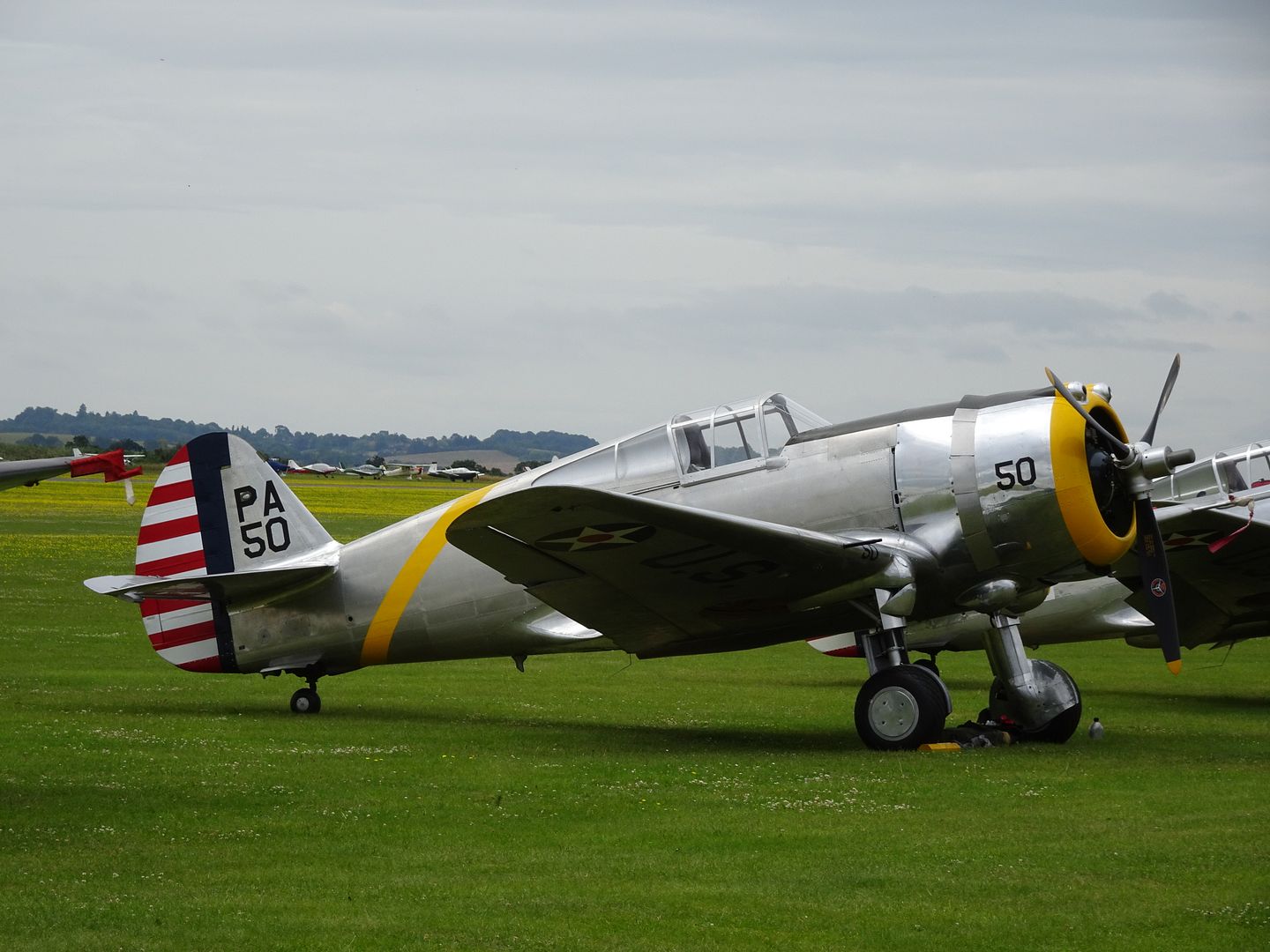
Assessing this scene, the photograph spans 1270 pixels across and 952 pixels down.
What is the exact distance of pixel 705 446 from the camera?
1235cm

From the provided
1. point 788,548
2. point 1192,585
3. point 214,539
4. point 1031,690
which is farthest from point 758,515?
point 1192,585

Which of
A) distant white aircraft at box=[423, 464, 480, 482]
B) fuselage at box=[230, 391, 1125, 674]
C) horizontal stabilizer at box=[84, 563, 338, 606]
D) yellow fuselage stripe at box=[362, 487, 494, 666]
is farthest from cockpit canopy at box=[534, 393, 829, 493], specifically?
distant white aircraft at box=[423, 464, 480, 482]

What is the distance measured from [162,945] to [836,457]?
24.0 ft

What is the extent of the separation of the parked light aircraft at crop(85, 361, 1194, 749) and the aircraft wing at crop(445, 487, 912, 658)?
0.8 inches

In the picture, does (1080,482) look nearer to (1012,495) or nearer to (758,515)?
(1012,495)

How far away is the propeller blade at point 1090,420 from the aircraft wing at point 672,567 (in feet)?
5.62

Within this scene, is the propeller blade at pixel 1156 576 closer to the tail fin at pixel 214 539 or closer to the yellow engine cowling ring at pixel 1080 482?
the yellow engine cowling ring at pixel 1080 482

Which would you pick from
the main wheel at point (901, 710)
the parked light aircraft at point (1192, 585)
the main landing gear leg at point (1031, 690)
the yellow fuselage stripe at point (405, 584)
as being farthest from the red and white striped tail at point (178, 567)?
the main landing gear leg at point (1031, 690)

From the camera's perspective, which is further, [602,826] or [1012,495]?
[1012,495]

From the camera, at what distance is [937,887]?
21.6 ft

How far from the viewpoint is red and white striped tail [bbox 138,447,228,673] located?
14.3 meters

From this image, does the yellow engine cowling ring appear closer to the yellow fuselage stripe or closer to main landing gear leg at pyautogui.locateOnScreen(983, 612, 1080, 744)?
main landing gear leg at pyautogui.locateOnScreen(983, 612, 1080, 744)

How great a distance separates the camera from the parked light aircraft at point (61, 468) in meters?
6.74

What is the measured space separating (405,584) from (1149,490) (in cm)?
654
